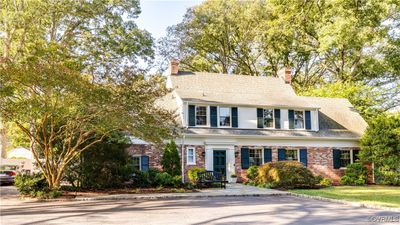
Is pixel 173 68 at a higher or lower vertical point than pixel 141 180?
higher

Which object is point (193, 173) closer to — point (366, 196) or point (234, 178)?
point (234, 178)

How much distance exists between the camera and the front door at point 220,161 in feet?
76.1

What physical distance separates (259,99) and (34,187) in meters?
14.6

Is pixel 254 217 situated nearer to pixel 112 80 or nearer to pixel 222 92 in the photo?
pixel 112 80

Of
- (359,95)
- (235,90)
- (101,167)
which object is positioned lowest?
(101,167)

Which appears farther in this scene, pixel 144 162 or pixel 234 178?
pixel 234 178

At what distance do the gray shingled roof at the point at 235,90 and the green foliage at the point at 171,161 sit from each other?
3389 millimetres

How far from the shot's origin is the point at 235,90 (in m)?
27.0

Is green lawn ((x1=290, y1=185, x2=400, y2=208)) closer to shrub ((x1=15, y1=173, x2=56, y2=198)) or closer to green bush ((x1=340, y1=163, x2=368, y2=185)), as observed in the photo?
green bush ((x1=340, y1=163, x2=368, y2=185))

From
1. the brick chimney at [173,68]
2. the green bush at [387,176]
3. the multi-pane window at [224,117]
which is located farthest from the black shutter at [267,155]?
the brick chimney at [173,68]

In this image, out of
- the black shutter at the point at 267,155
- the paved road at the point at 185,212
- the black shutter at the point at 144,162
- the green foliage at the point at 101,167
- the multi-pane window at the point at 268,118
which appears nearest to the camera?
the paved road at the point at 185,212

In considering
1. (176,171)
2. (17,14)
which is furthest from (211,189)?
(17,14)

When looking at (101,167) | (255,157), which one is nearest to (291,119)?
(255,157)

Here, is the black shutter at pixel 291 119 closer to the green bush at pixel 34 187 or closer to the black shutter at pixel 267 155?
the black shutter at pixel 267 155
